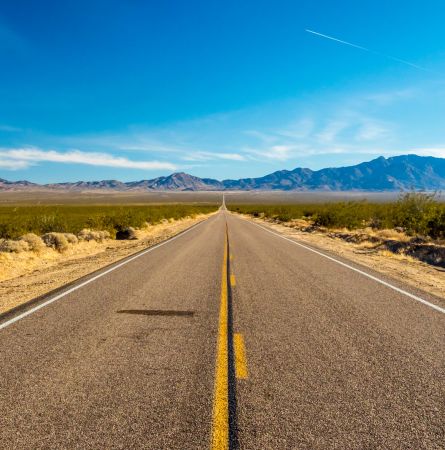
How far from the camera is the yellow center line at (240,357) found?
4.40 meters

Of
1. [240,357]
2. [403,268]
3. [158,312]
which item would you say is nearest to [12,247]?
[158,312]

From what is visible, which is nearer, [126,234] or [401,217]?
[401,217]

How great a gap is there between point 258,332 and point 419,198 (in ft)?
69.1

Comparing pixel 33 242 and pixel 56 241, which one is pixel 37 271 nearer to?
pixel 33 242

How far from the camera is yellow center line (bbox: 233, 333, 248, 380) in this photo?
4.40 m

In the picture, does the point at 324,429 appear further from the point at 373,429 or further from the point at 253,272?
the point at 253,272

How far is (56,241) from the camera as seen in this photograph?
17.7 meters

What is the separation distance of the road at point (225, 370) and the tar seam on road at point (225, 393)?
15mm

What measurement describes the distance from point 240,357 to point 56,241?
15.3 meters

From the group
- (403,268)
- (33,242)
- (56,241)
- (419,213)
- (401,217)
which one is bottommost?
(403,268)

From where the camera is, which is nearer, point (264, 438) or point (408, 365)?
point (264, 438)

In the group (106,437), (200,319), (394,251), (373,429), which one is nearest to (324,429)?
(373,429)

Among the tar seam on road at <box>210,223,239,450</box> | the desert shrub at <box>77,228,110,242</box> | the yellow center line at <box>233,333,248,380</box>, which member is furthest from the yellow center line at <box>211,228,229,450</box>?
the desert shrub at <box>77,228,110,242</box>

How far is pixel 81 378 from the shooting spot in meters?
4.32
